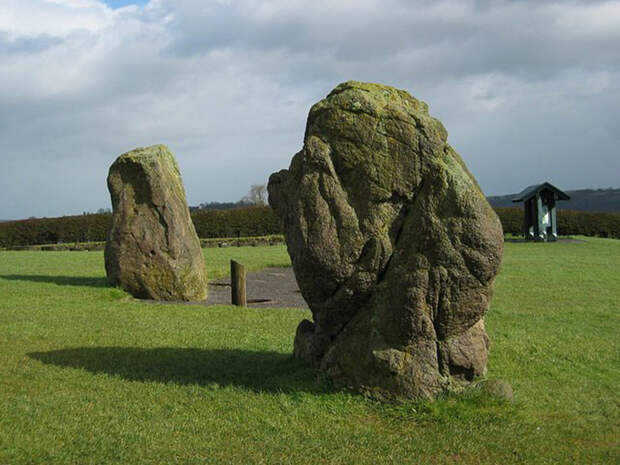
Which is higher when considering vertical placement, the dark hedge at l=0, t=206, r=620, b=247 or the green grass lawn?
the dark hedge at l=0, t=206, r=620, b=247

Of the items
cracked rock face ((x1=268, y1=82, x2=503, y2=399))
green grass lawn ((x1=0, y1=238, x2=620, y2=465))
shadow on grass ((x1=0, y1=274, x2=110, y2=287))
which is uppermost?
cracked rock face ((x1=268, y1=82, x2=503, y2=399))

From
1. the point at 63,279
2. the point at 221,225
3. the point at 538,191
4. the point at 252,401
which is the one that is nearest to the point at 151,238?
the point at 63,279

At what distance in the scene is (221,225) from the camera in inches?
1748

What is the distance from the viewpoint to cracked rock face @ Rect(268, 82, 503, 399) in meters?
5.78

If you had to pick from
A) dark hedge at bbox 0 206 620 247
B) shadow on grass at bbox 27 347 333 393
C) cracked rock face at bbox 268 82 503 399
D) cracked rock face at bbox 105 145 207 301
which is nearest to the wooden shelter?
dark hedge at bbox 0 206 620 247

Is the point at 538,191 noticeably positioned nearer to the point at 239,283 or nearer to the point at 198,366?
the point at 239,283

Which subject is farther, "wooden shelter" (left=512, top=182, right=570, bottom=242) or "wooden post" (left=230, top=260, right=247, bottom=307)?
"wooden shelter" (left=512, top=182, right=570, bottom=242)

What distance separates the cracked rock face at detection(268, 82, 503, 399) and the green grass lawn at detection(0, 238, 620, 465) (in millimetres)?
372

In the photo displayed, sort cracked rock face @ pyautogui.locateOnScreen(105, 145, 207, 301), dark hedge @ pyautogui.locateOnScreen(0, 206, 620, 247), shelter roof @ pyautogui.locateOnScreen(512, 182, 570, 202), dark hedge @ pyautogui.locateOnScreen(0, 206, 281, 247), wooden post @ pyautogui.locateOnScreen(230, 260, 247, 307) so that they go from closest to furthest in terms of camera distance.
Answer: wooden post @ pyautogui.locateOnScreen(230, 260, 247, 307) → cracked rock face @ pyautogui.locateOnScreen(105, 145, 207, 301) → shelter roof @ pyautogui.locateOnScreen(512, 182, 570, 202) → dark hedge @ pyautogui.locateOnScreen(0, 206, 281, 247) → dark hedge @ pyautogui.locateOnScreen(0, 206, 620, 247)

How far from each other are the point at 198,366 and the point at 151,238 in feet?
21.7

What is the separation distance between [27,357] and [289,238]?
13.0 ft

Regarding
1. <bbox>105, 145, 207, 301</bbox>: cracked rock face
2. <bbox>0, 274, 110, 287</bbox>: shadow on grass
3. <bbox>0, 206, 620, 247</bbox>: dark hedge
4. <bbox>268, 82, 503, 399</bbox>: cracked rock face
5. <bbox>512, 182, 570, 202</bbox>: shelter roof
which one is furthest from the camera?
<bbox>0, 206, 620, 247</bbox>: dark hedge

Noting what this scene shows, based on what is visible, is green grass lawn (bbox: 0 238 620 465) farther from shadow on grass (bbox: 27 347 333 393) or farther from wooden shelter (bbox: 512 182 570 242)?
wooden shelter (bbox: 512 182 570 242)

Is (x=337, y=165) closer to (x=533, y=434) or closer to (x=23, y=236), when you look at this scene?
(x=533, y=434)
